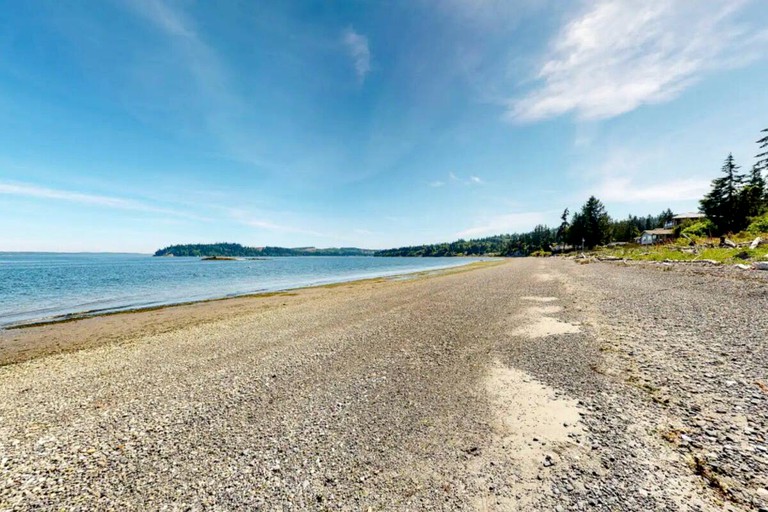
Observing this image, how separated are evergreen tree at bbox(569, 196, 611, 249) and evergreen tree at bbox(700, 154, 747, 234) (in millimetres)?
27298

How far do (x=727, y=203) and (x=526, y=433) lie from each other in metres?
71.2

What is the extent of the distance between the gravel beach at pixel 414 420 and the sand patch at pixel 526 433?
3 centimetres

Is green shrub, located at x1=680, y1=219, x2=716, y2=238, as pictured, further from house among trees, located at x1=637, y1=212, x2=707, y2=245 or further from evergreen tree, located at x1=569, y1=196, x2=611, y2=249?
evergreen tree, located at x1=569, y1=196, x2=611, y2=249

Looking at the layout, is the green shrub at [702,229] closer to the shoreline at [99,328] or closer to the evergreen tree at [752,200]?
the evergreen tree at [752,200]

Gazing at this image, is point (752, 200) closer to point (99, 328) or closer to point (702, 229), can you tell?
point (702, 229)

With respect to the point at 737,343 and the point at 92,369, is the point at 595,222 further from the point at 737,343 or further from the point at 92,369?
the point at 92,369

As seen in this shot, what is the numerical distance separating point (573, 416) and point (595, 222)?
93.7 m

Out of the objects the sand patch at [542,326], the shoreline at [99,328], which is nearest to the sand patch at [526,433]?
the sand patch at [542,326]

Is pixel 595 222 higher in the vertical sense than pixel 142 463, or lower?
higher

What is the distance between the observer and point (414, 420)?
5898mm

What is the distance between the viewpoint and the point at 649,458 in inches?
170

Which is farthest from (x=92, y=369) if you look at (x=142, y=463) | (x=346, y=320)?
(x=346, y=320)

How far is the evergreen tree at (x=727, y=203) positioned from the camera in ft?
152

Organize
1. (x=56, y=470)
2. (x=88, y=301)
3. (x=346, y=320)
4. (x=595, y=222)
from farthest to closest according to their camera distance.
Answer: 1. (x=595, y=222)
2. (x=88, y=301)
3. (x=346, y=320)
4. (x=56, y=470)
